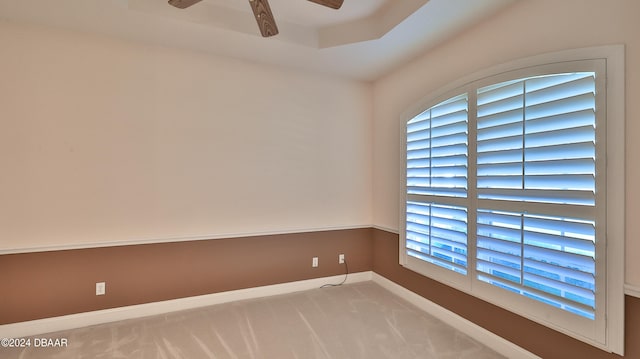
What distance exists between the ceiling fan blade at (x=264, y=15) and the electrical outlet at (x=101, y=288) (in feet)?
8.97

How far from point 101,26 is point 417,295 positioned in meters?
4.04

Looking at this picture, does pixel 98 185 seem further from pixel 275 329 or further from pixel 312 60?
pixel 312 60

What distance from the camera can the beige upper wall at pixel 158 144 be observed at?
247 cm

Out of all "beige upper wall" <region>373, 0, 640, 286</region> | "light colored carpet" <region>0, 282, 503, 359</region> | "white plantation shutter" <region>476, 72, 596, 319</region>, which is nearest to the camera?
"beige upper wall" <region>373, 0, 640, 286</region>

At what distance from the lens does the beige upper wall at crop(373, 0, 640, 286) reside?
1.58 m

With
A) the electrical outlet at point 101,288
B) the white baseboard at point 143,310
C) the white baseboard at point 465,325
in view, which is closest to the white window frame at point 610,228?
the white baseboard at point 465,325

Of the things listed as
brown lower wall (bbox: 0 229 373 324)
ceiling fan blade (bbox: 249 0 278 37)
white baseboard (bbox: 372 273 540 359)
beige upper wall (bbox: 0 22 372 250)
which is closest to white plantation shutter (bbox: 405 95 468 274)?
white baseboard (bbox: 372 273 540 359)

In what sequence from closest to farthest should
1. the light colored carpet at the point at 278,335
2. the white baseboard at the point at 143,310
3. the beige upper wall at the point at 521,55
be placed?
the beige upper wall at the point at 521,55 < the light colored carpet at the point at 278,335 < the white baseboard at the point at 143,310

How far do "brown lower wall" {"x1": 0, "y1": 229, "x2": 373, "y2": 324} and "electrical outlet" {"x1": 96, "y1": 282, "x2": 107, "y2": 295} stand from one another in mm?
31

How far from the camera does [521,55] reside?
2098 mm

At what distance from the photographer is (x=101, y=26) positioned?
2.52 meters

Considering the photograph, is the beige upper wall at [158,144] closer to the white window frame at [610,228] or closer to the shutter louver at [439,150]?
the shutter louver at [439,150]

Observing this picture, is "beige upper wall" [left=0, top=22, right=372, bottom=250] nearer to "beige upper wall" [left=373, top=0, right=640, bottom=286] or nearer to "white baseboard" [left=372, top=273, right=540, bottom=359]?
"beige upper wall" [left=373, top=0, right=640, bottom=286]

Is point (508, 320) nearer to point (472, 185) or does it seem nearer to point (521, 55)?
point (472, 185)
